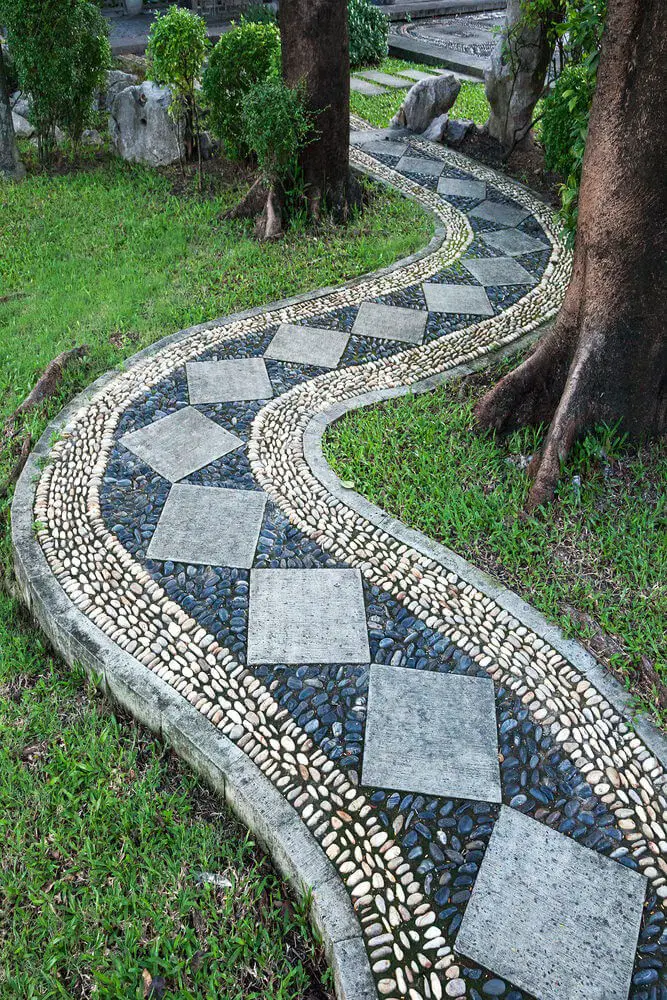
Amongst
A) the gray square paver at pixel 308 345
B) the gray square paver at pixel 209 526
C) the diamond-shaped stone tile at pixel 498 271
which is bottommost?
the gray square paver at pixel 209 526

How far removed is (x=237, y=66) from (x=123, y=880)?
6.75 m

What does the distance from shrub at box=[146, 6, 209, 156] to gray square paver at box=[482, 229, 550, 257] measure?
3135 mm

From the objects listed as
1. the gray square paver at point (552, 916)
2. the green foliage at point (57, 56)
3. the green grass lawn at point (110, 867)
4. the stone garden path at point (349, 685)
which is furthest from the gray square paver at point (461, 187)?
the gray square paver at point (552, 916)

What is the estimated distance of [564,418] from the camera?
3594 mm

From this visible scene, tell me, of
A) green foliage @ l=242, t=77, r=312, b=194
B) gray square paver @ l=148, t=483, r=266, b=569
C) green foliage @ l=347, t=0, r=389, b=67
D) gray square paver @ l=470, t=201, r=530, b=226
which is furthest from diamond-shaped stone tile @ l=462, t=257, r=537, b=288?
green foliage @ l=347, t=0, r=389, b=67

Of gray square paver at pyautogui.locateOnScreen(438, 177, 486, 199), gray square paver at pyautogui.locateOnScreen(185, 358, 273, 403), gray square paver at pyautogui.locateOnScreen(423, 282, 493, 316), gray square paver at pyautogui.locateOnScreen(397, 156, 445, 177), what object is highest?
gray square paver at pyautogui.locateOnScreen(397, 156, 445, 177)

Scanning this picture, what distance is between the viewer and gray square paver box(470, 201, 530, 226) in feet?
22.6

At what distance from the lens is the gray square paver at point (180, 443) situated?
385 cm

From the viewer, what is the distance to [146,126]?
26.3 ft

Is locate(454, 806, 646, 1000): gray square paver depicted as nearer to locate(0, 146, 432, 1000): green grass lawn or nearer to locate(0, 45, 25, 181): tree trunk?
locate(0, 146, 432, 1000): green grass lawn

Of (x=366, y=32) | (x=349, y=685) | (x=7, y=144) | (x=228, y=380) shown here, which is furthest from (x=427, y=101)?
(x=349, y=685)

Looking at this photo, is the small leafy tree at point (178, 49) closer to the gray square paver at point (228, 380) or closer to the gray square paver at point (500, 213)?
the gray square paver at point (500, 213)

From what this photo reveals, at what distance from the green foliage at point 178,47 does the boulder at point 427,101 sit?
9.91 ft

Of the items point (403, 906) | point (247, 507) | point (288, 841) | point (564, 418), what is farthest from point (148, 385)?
point (403, 906)
